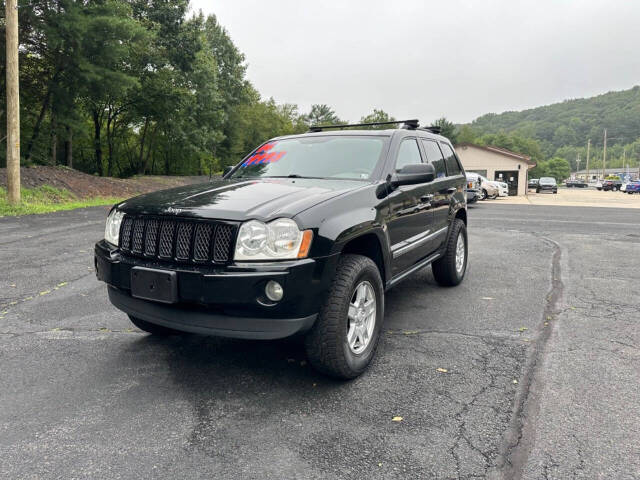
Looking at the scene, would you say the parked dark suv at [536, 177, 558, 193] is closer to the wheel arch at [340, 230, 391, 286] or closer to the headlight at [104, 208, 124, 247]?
the wheel arch at [340, 230, 391, 286]

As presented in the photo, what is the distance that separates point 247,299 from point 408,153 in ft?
8.10

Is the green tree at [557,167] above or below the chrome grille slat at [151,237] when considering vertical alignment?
above

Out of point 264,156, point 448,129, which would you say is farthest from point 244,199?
point 448,129

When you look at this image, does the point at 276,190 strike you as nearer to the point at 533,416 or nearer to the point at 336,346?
the point at 336,346

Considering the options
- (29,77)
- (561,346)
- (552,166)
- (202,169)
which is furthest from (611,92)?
(561,346)

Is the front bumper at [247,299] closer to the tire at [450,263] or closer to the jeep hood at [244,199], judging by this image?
the jeep hood at [244,199]

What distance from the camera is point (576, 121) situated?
13762 cm

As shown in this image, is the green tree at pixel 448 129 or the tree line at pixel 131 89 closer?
the tree line at pixel 131 89

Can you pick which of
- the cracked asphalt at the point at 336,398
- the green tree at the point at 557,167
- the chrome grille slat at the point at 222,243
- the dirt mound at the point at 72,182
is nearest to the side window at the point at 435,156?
the cracked asphalt at the point at 336,398

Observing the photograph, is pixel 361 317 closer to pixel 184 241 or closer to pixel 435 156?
pixel 184 241

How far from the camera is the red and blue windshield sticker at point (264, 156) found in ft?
15.5

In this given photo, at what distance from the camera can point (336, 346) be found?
307cm

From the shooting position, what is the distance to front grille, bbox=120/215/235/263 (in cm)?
296

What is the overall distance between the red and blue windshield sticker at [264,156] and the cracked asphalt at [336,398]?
173 cm
